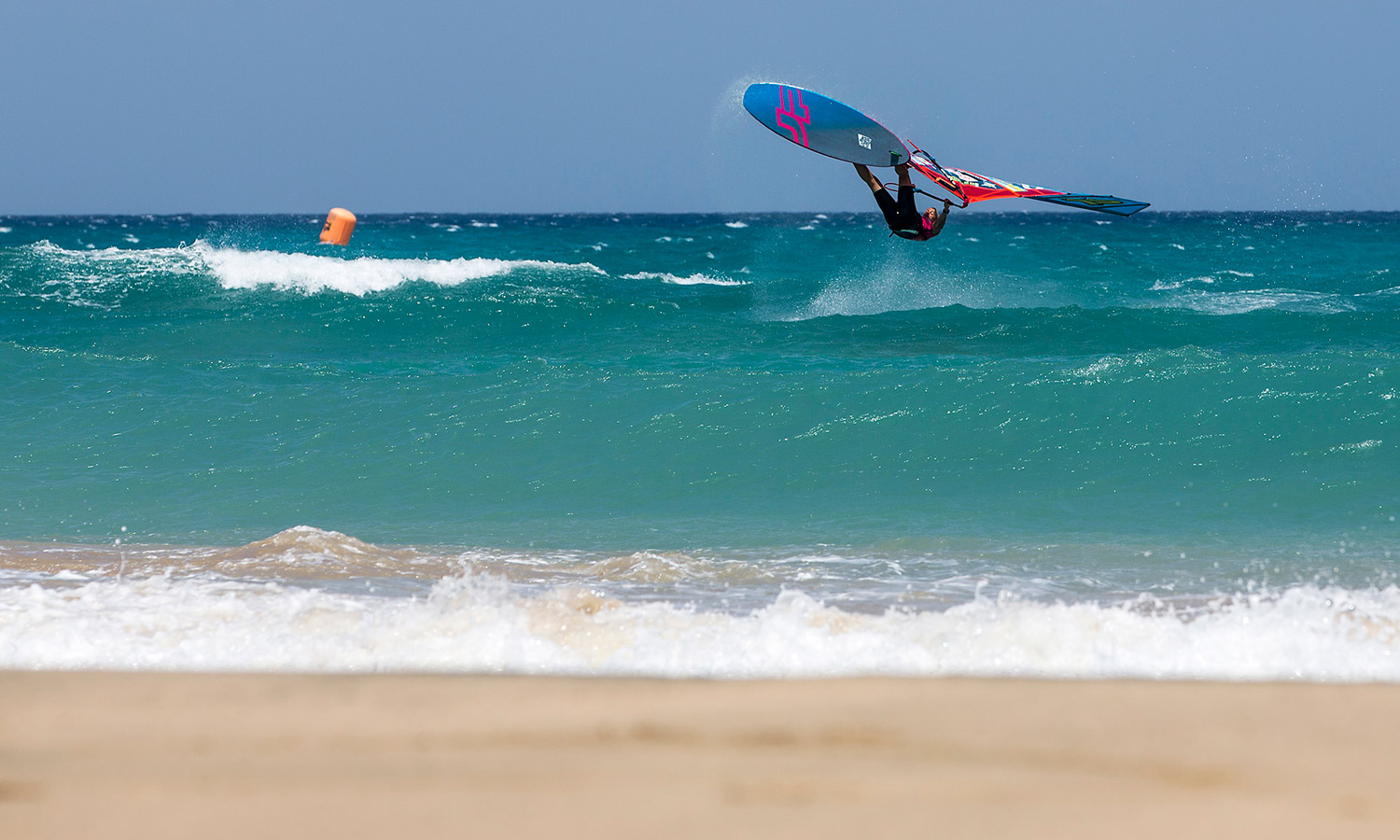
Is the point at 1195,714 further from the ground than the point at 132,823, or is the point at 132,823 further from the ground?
the point at 1195,714

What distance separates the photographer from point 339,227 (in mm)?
12453

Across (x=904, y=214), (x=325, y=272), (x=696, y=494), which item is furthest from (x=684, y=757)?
(x=325, y=272)

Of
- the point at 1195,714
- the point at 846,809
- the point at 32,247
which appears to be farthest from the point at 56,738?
the point at 32,247

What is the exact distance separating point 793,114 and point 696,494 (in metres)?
3.84

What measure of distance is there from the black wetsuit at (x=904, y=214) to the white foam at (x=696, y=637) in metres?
4.62

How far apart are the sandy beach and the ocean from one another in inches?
11.9

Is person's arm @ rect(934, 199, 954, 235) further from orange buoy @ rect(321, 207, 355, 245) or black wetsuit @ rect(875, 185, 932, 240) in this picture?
orange buoy @ rect(321, 207, 355, 245)

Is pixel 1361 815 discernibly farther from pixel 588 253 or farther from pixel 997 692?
pixel 588 253

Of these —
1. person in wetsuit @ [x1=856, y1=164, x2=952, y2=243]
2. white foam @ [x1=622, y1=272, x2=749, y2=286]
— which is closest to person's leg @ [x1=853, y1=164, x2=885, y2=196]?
person in wetsuit @ [x1=856, y1=164, x2=952, y2=243]

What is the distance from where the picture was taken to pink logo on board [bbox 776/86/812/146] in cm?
962

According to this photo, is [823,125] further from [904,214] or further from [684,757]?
[684,757]

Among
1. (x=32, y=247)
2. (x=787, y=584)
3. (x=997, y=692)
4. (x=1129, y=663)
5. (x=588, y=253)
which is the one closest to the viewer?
(x=997, y=692)

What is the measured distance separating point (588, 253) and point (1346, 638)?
32.4m

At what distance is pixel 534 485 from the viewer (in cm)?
827
